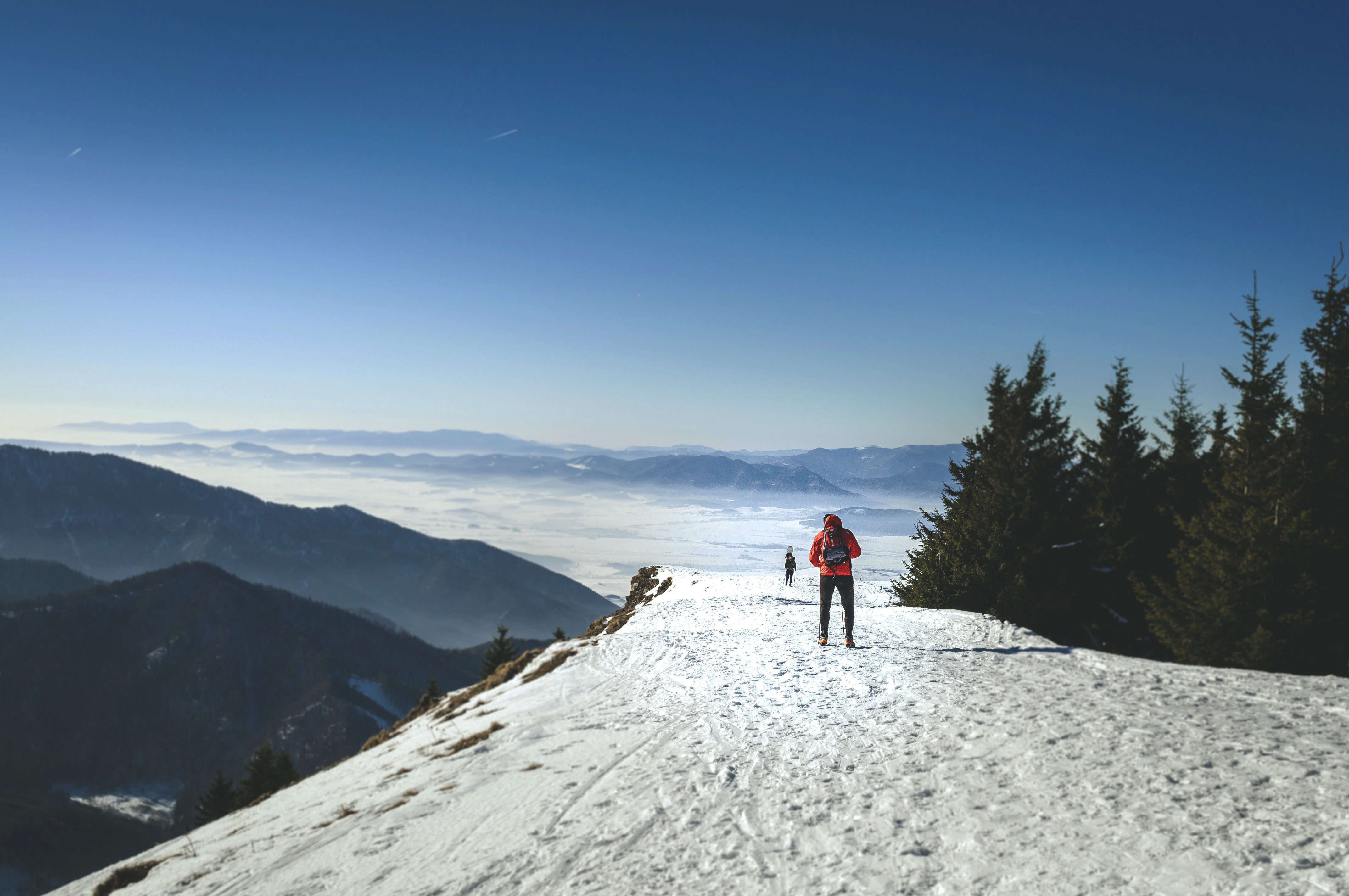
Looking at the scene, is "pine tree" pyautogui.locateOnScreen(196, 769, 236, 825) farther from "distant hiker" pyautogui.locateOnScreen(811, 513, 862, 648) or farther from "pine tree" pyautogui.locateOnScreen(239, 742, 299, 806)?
"distant hiker" pyautogui.locateOnScreen(811, 513, 862, 648)

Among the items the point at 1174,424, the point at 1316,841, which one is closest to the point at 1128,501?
the point at 1174,424

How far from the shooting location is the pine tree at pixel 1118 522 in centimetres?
2534

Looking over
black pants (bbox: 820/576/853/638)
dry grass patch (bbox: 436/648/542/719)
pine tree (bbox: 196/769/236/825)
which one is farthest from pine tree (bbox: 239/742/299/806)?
black pants (bbox: 820/576/853/638)

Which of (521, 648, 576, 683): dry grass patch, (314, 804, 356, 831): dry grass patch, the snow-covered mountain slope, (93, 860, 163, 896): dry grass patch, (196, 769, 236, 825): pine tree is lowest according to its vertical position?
(196, 769, 236, 825): pine tree

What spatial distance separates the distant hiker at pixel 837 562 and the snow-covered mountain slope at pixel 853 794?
4.20 ft

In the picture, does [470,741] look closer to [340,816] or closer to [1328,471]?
[340,816]

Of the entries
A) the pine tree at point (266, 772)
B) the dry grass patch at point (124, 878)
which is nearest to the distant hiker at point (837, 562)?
the dry grass patch at point (124, 878)

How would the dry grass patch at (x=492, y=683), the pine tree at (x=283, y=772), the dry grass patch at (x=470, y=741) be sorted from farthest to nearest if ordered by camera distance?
the pine tree at (x=283, y=772) → the dry grass patch at (x=492, y=683) → the dry grass patch at (x=470, y=741)

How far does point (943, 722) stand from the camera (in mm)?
9008

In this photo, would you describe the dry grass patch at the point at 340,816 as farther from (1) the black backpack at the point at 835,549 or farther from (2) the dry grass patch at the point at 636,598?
(2) the dry grass patch at the point at 636,598

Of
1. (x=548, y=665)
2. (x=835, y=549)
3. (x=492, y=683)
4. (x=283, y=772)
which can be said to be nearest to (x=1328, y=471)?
(x=835, y=549)

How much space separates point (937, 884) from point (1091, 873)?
4.28ft

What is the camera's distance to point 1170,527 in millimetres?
26406

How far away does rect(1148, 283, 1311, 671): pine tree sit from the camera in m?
16.3
